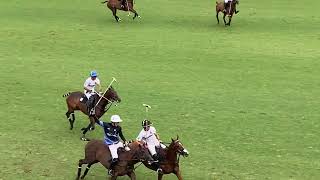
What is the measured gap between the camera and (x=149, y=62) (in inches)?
810

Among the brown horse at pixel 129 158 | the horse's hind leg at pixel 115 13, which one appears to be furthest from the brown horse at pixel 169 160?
the horse's hind leg at pixel 115 13

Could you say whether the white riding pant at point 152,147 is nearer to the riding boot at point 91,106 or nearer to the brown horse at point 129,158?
the brown horse at point 129,158

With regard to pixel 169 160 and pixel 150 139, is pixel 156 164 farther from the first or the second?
pixel 150 139

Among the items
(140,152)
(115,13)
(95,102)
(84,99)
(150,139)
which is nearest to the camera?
(140,152)

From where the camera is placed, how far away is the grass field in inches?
512

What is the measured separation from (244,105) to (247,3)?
14593 millimetres

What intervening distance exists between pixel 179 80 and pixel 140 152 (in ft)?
26.6

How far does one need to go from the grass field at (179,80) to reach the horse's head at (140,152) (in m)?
1.41

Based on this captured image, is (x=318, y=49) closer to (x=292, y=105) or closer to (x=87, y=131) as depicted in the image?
(x=292, y=105)

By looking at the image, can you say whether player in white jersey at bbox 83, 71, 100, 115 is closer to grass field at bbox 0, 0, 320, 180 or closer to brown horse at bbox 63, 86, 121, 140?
brown horse at bbox 63, 86, 121, 140

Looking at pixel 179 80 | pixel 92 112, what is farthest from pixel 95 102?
pixel 179 80

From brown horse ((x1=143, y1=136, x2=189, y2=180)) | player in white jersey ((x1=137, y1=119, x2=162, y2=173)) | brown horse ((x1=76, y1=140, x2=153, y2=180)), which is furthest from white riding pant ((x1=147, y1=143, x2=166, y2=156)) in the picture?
brown horse ((x1=76, y1=140, x2=153, y2=180))

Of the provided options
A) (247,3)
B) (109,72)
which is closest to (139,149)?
(109,72)

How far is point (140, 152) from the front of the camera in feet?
35.3
